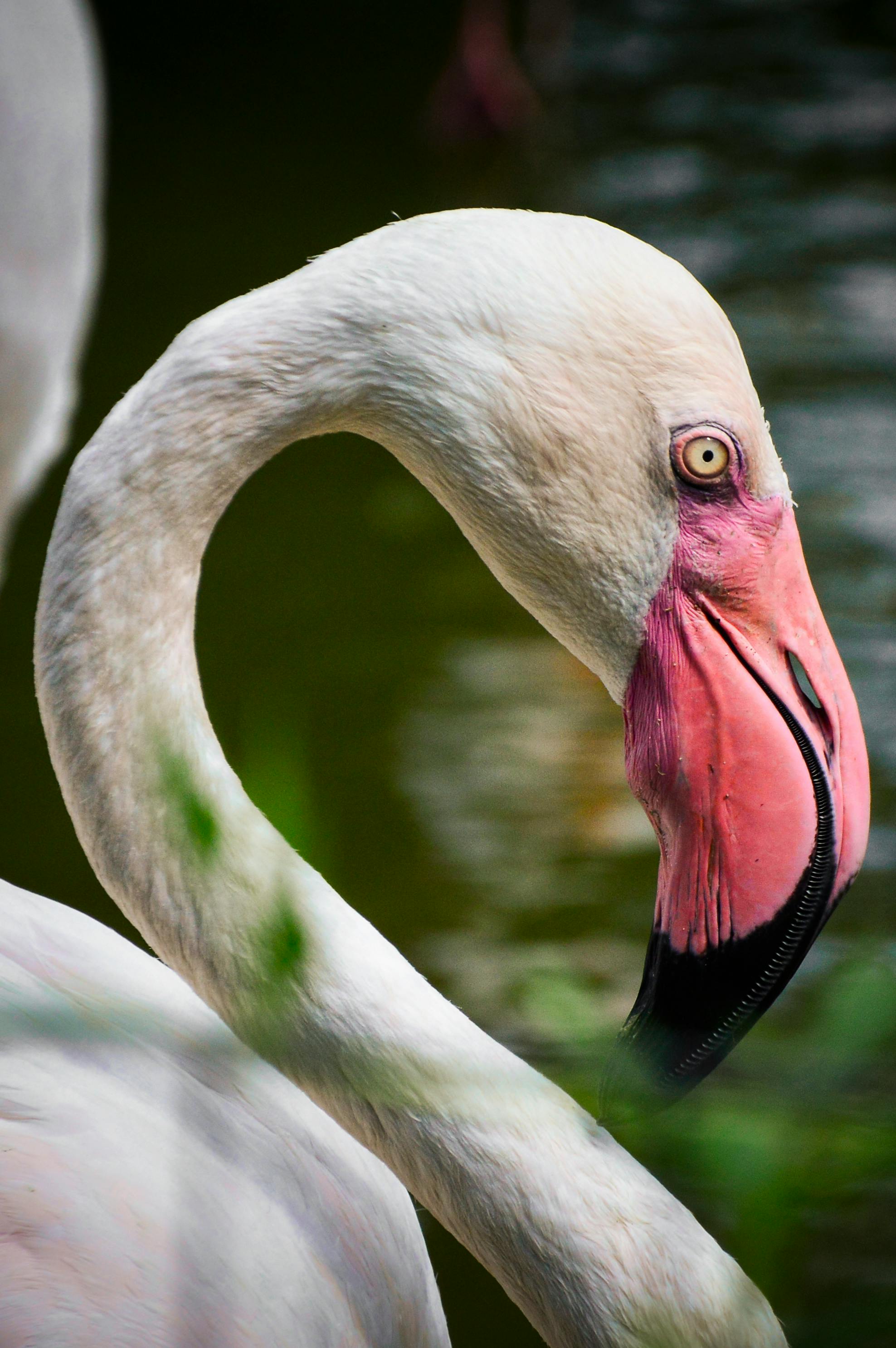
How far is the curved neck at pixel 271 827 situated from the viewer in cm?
131

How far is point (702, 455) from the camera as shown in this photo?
1295 millimetres

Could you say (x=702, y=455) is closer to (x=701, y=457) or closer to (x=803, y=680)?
(x=701, y=457)

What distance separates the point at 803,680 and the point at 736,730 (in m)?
0.08

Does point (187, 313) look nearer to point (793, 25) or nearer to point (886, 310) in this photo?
point (886, 310)

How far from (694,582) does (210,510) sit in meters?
0.41

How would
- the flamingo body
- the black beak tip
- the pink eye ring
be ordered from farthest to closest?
the pink eye ring < the flamingo body < the black beak tip

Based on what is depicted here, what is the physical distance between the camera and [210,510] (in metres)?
1.35

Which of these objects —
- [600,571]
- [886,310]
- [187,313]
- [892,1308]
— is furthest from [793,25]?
[892,1308]

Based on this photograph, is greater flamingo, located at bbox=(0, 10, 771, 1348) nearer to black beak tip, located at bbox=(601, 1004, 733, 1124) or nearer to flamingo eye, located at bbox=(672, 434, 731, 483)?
black beak tip, located at bbox=(601, 1004, 733, 1124)

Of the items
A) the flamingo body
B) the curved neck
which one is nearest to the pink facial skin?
the curved neck

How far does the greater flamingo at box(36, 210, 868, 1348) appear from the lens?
4.16 feet

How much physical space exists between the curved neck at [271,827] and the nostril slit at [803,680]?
30cm

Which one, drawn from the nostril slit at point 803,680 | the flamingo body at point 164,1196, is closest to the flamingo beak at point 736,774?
the nostril slit at point 803,680

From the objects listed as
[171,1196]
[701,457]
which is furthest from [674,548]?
[171,1196]
